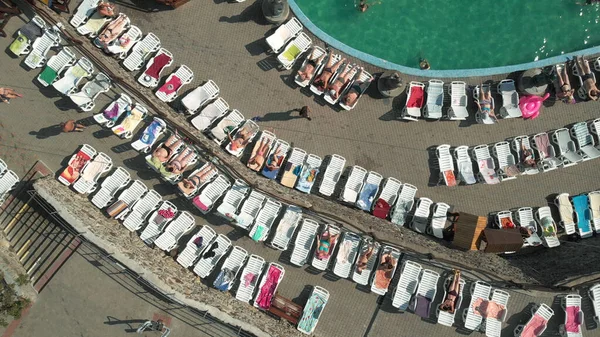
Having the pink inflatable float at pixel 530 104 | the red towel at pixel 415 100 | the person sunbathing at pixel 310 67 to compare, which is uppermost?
the pink inflatable float at pixel 530 104

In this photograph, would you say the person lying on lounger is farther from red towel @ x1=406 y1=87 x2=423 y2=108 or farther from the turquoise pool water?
red towel @ x1=406 y1=87 x2=423 y2=108

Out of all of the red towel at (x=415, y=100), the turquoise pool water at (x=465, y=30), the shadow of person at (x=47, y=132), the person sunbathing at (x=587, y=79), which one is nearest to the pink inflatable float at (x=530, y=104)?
the person sunbathing at (x=587, y=79)

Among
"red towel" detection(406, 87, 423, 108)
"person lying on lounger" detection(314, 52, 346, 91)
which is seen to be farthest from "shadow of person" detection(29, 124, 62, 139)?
"red towel" detection(406, 87, 423, 108)

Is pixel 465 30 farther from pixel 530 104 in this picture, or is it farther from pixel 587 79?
pixel 587 79

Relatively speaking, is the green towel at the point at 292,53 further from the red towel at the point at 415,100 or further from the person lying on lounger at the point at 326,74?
the red towel at the point at 415,100

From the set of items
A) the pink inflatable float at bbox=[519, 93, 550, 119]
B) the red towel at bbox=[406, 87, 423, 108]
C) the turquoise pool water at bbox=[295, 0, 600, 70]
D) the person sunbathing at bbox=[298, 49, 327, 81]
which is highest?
the turquoise pool water at bbox=[295, 0, 600, 70]

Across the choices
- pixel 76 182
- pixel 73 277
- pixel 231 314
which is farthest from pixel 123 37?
pixel 231 314
